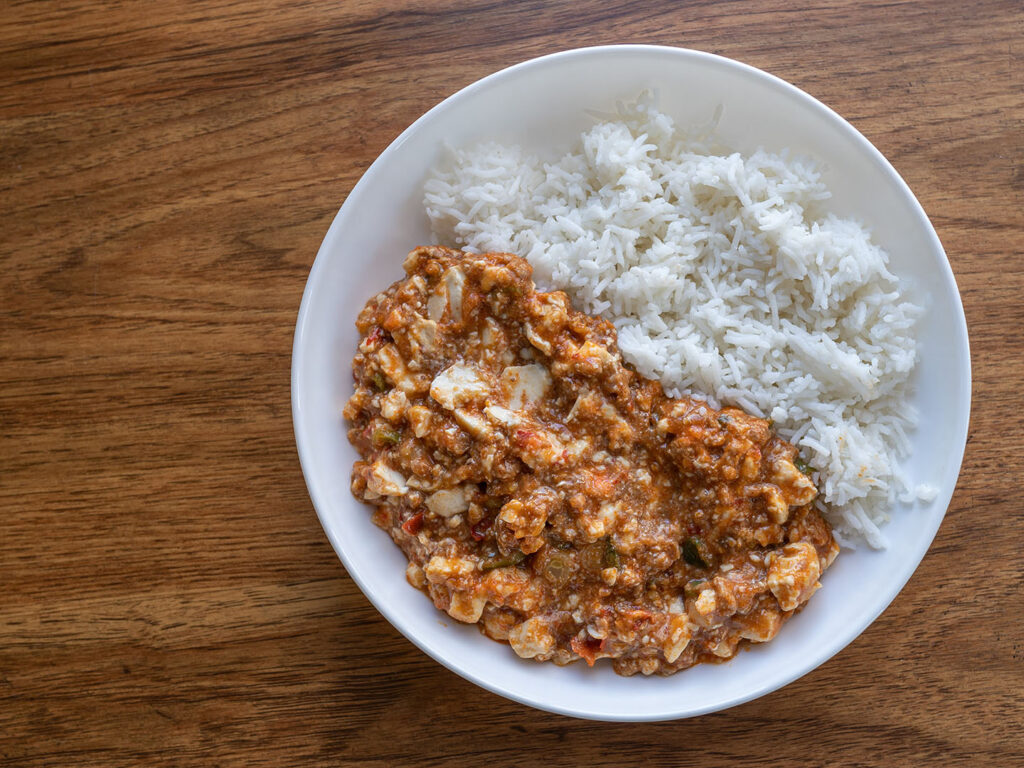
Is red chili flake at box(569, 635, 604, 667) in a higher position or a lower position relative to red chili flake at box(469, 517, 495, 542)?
lower

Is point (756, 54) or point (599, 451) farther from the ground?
point (756, 54)

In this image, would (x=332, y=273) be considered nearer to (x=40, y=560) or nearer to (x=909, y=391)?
(x=40, y=560)

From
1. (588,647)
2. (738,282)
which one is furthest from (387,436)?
(738,282)

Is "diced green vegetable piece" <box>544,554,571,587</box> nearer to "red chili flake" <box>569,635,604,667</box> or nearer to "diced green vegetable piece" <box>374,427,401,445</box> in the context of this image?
"red chili flake" <box>569,635,604,667</box>

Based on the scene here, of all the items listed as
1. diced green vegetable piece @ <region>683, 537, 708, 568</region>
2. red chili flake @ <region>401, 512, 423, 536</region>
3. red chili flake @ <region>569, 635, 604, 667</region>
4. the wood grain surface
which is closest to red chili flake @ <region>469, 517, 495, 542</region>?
red chili flake @ <region>401, 512, 423, 536</region>

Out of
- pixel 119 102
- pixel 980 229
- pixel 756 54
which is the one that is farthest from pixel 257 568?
pixel 980 229

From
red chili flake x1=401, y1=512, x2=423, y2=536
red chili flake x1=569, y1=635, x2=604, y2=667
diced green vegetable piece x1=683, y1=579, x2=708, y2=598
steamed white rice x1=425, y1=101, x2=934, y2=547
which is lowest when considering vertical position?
red chili flake x1=569, y1=635, x2=604, y2=667

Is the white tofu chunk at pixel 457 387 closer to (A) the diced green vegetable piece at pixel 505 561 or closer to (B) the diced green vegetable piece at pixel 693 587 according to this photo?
(A) the diced green vegetable piece at pixel 505 561
